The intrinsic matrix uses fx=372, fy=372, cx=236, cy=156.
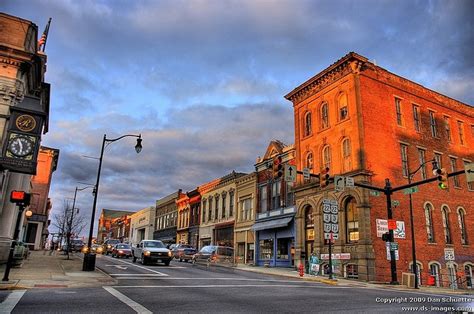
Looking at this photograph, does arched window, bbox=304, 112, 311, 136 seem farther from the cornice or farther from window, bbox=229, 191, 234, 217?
window, bbox=229, 191, 234, 217

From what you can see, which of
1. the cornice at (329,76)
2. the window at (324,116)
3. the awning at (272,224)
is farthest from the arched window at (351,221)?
the cornice at (329,76)

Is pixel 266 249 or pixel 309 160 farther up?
pixel 309 160

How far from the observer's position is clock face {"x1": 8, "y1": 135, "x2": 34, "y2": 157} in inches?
585

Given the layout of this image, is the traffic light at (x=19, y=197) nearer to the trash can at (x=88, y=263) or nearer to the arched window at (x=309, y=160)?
the trash can at (x=88, y=263)

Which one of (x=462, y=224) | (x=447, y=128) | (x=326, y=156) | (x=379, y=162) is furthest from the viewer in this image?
(x=447, y=128)

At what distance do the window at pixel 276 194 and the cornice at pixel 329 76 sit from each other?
28.2ft

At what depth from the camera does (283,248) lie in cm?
3562

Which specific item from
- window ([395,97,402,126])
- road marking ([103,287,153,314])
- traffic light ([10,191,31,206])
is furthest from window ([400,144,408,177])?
traffic light ([10,191,31,206])

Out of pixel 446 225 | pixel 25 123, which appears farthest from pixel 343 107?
pixel 25 123

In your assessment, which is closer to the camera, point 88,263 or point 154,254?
point 88,263

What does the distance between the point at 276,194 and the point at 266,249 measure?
18.8 ft

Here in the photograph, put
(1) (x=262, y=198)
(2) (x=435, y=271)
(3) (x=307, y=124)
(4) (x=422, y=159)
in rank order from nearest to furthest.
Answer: (2) (x=435, y=271), (4) (x=422, y=159), (3) (x=307, y=124), (1) (x=262, y=198)

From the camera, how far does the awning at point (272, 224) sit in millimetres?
34125

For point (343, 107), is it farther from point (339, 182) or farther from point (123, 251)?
point (123, 251)
